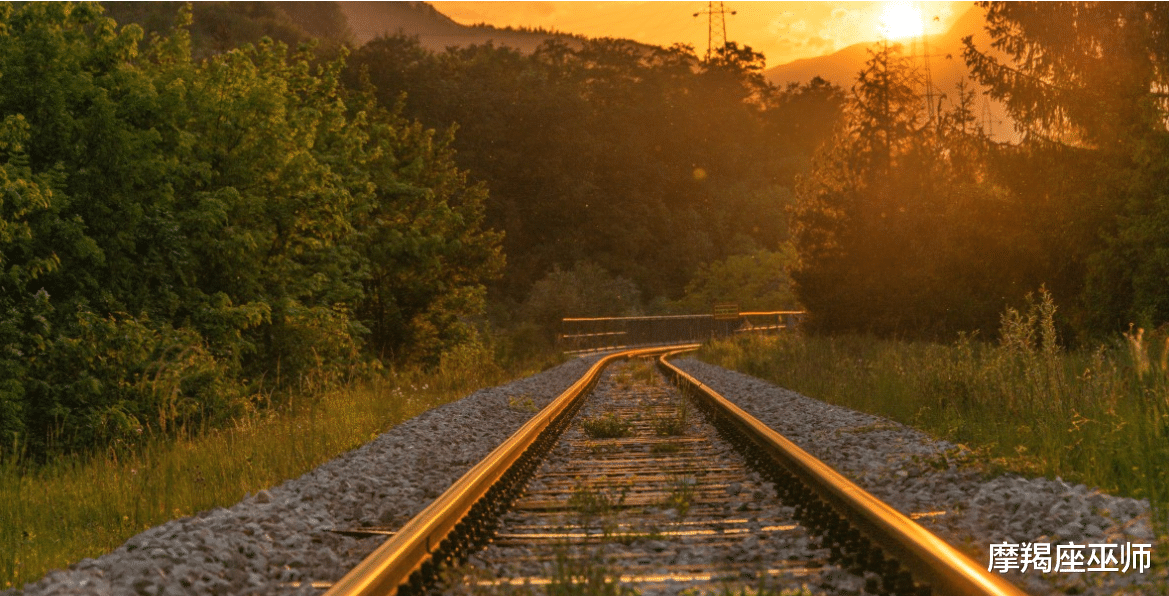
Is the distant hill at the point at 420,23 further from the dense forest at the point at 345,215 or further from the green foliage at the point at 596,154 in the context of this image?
the dense forest at the point at 345,215

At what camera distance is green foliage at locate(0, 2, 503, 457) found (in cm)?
1209

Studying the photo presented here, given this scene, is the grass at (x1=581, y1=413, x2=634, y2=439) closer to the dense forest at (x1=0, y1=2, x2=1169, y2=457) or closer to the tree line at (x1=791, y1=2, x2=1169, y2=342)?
the dense forest at (x1=0, y1=2, x2=1169, y2=457)

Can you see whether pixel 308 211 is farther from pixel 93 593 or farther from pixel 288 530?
pixel 93 593

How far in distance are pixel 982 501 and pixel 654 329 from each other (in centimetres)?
4329

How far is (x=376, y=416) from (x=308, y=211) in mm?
5052

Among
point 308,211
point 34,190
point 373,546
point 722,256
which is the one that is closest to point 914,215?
point 308,211

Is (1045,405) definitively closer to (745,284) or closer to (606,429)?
(606,429)

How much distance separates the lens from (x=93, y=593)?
4.63 meters

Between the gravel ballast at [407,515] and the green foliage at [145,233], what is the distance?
2.77m

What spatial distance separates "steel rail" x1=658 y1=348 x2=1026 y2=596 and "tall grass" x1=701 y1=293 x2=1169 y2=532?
1.34 meters

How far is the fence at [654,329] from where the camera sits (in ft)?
130

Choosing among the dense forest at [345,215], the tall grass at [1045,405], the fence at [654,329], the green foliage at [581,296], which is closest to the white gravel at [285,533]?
the dense forest at [345,215]

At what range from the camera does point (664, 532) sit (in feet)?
19.9

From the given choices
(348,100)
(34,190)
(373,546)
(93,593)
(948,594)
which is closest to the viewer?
(948,594)
